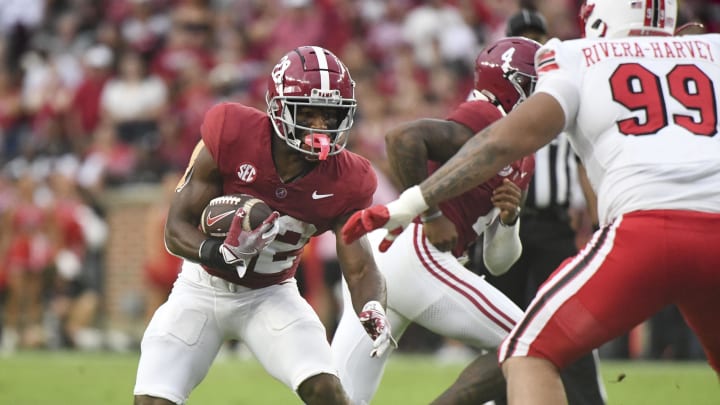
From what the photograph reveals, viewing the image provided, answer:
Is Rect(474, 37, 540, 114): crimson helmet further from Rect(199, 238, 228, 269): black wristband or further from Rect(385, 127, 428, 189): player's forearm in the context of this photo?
Rect(199, 238, 228, 269): black wristband

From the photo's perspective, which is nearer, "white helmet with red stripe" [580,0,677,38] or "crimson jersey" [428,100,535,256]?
"white helmet with red stripe" [580,0,677,38]

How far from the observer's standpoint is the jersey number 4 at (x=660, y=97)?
3.72 meters

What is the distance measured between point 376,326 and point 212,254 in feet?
2.18

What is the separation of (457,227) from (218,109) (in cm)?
119

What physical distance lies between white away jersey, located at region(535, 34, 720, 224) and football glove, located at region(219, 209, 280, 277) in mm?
1126

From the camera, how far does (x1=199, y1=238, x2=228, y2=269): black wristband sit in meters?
4.31

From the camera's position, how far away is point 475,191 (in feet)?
16.6

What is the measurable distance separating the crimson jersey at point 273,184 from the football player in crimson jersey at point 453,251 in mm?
311

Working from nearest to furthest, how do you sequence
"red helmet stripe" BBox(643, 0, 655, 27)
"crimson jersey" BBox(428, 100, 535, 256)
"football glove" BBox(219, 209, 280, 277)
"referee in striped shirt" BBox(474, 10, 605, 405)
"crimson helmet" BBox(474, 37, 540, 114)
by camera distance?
"red helmet stripe" BBox(643, 0, 655, 27) → "football glove" BBox(219, 209, 280, 277) → "crimson jersey" BBox(428, 100, 535, 256) → "crimson helmet" BBox(474, 37, 540, 114) → "referee in striped shirt" BBox(474, 10, 605, 405)

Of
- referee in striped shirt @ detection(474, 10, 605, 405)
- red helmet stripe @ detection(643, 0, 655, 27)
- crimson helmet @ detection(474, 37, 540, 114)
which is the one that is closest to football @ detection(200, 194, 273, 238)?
crimson helmet @ detection(474, 37, 540, 114)

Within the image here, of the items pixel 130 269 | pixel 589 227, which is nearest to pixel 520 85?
pixel 589 227

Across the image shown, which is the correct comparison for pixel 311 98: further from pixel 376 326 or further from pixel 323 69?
pixel 376 326

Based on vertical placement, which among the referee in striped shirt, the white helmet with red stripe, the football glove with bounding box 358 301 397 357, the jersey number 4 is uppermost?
the white helmet with red stripe

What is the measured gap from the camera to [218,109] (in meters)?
4.61
